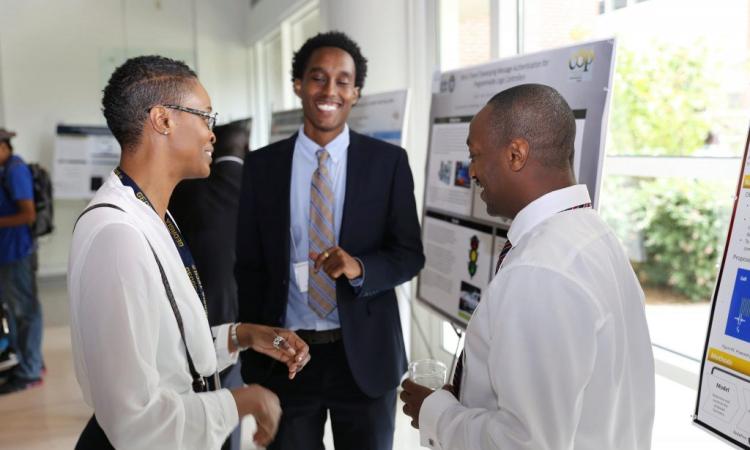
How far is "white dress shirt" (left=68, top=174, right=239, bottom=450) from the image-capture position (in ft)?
3.33

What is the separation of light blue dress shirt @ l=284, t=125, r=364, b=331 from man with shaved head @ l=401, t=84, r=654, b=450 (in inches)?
32.3

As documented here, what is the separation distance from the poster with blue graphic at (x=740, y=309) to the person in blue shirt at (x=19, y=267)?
4274 mm

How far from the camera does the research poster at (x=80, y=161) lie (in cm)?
728

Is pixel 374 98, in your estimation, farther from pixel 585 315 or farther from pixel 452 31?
pixel 585 315

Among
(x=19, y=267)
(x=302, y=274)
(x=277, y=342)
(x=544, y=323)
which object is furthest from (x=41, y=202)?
(x=544, y=323)

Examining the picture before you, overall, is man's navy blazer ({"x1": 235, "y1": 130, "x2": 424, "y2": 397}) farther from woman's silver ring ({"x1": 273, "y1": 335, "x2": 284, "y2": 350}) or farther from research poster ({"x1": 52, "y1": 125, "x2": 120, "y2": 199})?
research poster ({"x1": 52, "y1": 125, "x2": 120, "y2": 199})

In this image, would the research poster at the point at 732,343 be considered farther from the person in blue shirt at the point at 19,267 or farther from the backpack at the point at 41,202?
the backpack at the point at 41,202

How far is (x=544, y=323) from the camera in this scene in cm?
93

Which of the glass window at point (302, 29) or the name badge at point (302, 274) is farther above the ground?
the glass window at point (302, 29)

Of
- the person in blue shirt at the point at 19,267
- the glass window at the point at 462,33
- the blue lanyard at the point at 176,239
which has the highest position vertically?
the glass window at the point at 462,33

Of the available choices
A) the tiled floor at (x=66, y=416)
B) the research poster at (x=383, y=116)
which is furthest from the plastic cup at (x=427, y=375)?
the research poster at (x=383, y=116)

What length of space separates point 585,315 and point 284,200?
50.0 inches

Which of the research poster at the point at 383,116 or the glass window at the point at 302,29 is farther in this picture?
the glass window at the point at 302,29

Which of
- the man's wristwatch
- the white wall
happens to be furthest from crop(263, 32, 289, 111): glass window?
the man's wristwatch
